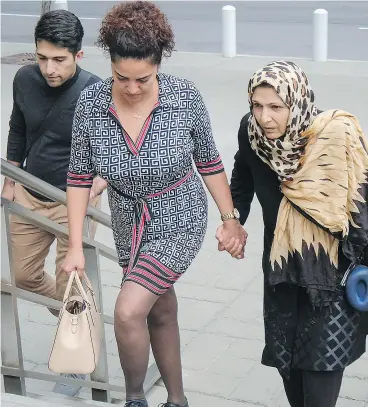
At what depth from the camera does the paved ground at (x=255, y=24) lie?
1521 centimetres

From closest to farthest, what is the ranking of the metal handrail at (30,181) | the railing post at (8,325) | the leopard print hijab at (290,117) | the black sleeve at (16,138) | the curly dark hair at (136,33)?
the leopard print hijab at (290,117) < the curly dark hair at (136,33) < the metal handrail at (30,181) < the railing post at (8,325) < the black sleeve at (16,138)

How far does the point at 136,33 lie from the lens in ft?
11.8

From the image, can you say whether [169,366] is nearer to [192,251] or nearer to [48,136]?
[192,251]

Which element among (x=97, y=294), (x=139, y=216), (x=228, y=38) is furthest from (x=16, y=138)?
(x=228, y=38)

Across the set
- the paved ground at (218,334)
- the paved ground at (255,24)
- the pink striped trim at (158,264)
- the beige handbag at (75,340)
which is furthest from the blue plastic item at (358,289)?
the paved ground at (255,24)

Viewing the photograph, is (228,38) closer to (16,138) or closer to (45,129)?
(16,138)

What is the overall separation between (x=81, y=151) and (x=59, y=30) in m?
0.97

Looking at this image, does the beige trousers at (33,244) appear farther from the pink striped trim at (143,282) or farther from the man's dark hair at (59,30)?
the pink striped trim at (143,282)

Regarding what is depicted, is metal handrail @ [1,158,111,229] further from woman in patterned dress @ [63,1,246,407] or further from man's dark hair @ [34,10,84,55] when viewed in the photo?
man's dark hair @ [34,10,84,55]

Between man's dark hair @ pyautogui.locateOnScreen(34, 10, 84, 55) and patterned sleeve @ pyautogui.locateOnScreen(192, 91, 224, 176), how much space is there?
101 centimetres

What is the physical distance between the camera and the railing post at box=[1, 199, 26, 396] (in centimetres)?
443

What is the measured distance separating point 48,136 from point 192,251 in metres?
1.29

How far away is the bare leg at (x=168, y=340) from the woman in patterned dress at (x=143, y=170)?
0.04 ft

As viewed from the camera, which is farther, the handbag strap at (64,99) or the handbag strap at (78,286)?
the handbag strap at (64,99)
